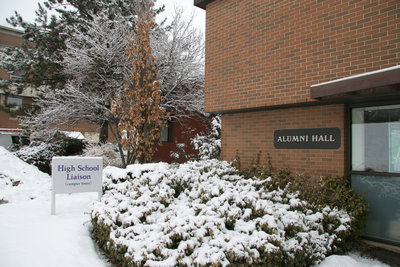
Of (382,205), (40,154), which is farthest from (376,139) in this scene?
(40,154)

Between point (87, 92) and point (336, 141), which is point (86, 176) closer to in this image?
point (336, 141)

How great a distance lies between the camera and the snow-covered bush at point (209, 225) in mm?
3367

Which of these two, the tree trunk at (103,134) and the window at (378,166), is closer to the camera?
the window at (378,166)

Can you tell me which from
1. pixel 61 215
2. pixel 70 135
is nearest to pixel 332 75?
pixel 61 215

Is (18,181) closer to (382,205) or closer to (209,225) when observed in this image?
(209,225)

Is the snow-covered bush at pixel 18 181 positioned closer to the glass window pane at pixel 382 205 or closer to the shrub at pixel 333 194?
the shrub at pixel 333 194

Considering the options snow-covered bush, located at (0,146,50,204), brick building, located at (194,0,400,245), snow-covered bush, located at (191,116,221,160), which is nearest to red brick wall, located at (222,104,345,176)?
brick building, located at (194,0,400,245)

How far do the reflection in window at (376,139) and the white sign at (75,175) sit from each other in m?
5.40

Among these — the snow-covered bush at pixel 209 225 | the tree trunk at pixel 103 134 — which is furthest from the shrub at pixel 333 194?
the tree trunk at pixel 103 134

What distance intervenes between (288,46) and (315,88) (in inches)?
56.7

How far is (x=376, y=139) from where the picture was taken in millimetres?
5273

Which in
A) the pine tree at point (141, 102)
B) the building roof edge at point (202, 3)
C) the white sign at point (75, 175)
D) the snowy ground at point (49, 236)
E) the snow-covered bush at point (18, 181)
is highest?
the building roof edge at point (202, 3)

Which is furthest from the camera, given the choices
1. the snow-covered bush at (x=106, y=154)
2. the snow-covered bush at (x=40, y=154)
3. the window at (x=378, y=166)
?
the snow-covered bush at (x=40, y=154)

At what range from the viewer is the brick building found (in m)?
4.97
